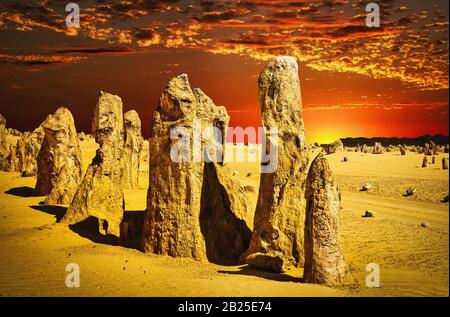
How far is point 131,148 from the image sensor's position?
25469 mm

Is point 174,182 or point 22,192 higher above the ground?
point 174,182

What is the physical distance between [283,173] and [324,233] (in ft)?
9.99

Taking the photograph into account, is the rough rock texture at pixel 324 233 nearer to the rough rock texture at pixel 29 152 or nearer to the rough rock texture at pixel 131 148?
the rough rock texture at pixel 131 148

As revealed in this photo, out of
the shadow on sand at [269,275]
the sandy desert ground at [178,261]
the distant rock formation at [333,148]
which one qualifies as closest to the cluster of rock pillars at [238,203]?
the shadow on sand at [269,275]

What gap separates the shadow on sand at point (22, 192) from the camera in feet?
73.4

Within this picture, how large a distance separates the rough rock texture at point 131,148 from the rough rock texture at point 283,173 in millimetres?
12658

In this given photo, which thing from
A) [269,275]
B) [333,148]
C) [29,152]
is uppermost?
[333,148]

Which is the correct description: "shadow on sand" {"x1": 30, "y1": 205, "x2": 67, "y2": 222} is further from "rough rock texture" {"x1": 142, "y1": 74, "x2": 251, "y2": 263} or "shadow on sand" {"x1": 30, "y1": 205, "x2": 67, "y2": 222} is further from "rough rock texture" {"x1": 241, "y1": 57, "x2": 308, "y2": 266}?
"rough rock texture" {"x1": 241, "y1": 57, "x2": 308, "y2": 266}

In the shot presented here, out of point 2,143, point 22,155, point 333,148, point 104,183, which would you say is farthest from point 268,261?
point 333,148

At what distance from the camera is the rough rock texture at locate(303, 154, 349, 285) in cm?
A: 1024

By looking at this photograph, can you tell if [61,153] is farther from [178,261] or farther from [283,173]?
[283,173]

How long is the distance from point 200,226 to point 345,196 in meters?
16.8

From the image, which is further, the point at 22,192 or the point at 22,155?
the point at 22,155

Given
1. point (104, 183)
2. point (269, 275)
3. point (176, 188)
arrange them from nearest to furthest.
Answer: point (269, 275) < point (176, 188) < point (104, 183)
